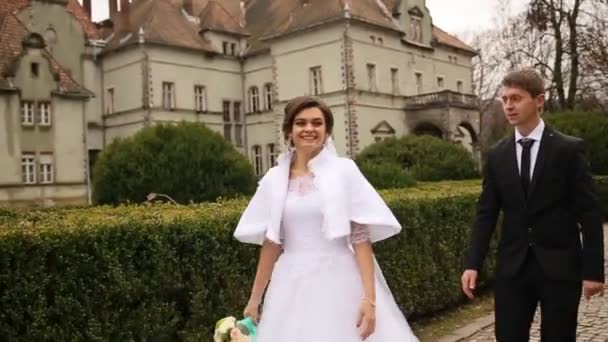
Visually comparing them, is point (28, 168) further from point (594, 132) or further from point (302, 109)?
point (302, 109)

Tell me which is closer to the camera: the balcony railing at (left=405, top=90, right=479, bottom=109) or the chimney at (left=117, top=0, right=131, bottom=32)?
the balcony railing at (left=405, top=90, right=479, bottom=109)

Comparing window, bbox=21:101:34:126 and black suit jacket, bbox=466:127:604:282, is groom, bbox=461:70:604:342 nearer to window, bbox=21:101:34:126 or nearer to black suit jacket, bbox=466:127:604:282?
black suit jacket, bbox=466:127:604:282

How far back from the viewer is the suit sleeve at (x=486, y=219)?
4.30 m

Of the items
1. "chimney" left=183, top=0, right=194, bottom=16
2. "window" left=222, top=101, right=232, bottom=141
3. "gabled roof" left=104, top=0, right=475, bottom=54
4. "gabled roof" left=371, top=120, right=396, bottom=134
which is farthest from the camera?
"chimney" left=183, top=0, right=194, bottom=16

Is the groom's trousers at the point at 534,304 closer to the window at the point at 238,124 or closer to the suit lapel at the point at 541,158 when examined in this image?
the suit lapel at the point at 541,158

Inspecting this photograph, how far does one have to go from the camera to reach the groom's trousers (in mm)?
4020

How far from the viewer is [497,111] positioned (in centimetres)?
6606

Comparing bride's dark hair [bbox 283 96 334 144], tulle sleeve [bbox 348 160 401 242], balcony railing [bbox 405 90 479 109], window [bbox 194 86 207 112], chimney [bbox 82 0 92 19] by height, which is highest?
chimney [bbox 82 0 92 19]

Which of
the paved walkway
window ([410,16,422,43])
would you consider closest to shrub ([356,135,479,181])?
the paved walkway

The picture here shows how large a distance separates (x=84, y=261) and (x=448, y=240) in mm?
5061

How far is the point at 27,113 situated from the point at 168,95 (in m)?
11.3

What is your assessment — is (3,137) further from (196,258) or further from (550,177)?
(550,177)

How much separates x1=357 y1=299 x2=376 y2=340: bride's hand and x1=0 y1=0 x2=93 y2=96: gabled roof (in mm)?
30802

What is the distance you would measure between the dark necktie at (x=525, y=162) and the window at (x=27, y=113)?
103 ft
